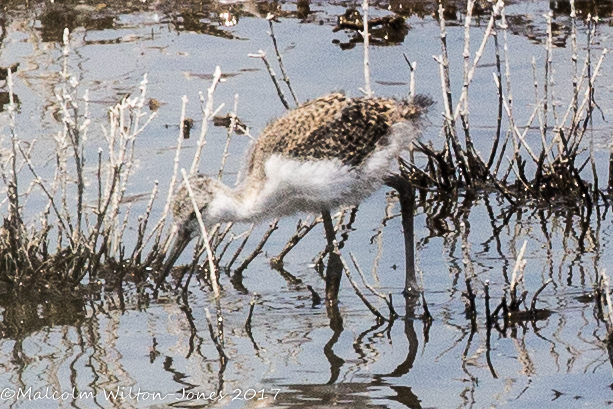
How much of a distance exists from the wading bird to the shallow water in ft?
1.58

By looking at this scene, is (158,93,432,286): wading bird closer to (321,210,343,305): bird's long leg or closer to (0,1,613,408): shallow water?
(321,210,343,305): bird's long leg

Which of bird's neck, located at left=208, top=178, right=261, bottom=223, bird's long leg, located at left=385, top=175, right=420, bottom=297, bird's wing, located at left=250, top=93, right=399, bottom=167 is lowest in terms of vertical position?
bird's long leg, located at left=385, top=175, right=420, bottom=297

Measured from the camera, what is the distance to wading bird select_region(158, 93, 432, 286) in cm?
574

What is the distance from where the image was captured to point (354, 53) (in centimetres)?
1056

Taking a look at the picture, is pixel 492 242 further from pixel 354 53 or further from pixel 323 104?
pixel 354 53

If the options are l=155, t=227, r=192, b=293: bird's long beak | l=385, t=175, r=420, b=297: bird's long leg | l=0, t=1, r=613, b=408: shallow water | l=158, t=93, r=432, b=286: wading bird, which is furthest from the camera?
l=385, t=175, r=420, b=297: bird's long leg

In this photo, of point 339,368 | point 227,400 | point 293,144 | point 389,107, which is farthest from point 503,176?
point 227,400

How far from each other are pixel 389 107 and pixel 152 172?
94.0 inches

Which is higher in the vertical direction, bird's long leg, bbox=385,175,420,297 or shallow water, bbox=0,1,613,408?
bird's long leg, bbox=385,175,420,297

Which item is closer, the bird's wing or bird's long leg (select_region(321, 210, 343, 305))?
the bird's wing

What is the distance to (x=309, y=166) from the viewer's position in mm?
5703

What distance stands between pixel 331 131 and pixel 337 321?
91 cm

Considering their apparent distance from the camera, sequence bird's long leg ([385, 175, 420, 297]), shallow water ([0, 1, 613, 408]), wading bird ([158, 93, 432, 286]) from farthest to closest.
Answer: bird's long leg ([385, 175, 420, 297]), wading bird ([158, 93, 432, 286]), shallow water ([0, 1, 613, 408])

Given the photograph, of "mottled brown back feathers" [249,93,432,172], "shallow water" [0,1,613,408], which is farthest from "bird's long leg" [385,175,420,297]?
"mottled brown back feathers" [249,93,432,172]
